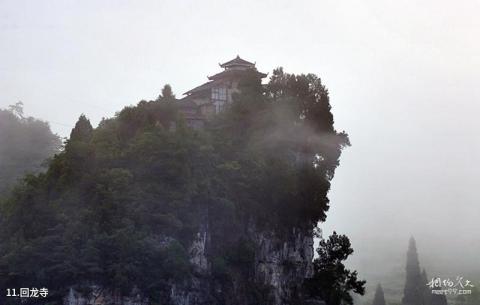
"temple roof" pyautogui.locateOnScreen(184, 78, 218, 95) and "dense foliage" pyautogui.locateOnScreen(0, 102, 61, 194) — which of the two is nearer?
"temple roof" pyautogui.locateOnScreen(184, 78, 218, 95)

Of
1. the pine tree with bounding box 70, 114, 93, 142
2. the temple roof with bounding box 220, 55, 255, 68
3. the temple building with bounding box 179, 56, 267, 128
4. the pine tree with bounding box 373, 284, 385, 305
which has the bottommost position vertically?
the pine tree with bounding box 373, 284, 385, 305

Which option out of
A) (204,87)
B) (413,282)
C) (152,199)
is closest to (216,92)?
(204,87)

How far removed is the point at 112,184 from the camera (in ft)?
131

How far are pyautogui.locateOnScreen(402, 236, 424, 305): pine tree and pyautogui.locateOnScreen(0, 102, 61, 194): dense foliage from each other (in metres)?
41.8

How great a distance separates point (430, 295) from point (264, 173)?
41667 mm

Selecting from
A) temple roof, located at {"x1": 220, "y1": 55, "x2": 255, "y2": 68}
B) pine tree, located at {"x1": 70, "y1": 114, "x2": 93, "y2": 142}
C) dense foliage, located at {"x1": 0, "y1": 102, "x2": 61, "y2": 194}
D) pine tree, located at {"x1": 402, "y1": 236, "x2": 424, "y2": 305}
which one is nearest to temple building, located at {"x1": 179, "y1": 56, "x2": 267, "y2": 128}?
temple roof, located at {"x1": 220, "y1": 55, "x2": 255, "y2": 68}

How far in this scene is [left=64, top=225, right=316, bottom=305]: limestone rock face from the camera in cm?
3875

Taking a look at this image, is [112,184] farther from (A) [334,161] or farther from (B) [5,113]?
(B) [5,113]

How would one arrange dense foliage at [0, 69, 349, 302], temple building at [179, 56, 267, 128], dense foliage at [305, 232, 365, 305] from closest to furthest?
1. dense foliage at [0, 69, 349, 302]
2. dense foliage at [305, 232, 365, 305]
3. temple building at [179, 56, 267, 128]

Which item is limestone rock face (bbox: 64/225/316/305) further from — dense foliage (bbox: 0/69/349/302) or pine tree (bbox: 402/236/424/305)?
pine tree (bbox: 402/236/424/305)

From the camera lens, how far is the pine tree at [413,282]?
275 ft

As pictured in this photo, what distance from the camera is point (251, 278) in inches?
1818

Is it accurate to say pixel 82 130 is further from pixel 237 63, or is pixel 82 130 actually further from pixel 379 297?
pixel 379 297

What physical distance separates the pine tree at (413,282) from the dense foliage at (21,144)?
137ft
